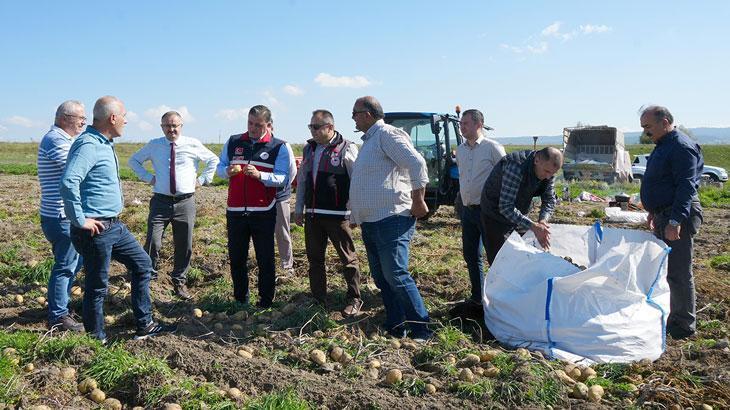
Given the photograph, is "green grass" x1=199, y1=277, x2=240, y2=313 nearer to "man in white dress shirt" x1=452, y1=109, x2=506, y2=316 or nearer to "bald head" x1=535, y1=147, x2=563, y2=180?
"man in white dress shirt" x1=452, y1=109, x2=506, y2=316

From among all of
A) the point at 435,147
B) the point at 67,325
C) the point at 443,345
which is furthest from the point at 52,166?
the point at 435,147

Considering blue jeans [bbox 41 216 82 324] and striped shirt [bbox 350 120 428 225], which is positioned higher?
striped shirt [bbox 350 120 428 225]

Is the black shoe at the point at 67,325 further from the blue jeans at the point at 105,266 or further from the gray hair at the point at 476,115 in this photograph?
the gray hair at the point at 476,115

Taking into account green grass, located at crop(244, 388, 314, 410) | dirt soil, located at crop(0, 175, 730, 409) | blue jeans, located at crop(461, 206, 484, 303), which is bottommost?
dirt soil, located at crop(0, 175, 730, 409)

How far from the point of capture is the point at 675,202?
443cm

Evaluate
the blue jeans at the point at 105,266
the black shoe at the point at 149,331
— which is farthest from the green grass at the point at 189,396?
the blue jeans at the point at 105,266

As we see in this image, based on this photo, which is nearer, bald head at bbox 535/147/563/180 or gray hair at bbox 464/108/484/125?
bald head at bbox 535/147/563/180

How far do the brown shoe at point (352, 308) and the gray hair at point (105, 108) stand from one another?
2.34m

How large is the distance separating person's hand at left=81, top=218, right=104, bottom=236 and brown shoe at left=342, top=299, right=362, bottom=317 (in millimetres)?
2015

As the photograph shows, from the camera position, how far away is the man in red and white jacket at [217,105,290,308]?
16.4ft

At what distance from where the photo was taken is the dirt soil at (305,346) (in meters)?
3.31

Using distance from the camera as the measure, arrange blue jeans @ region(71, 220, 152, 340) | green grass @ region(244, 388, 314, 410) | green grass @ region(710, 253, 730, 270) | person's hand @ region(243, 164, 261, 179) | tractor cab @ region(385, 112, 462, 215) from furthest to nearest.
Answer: tractor cab @ region(385, 112, 462, 215), green grass @ region(710, 253, 730, 270), person's hand @ region(243, 164, 261, 179), blue jeans @ region(71, 220, 152, 340), green grass @ region(244, 388, 314, 410)

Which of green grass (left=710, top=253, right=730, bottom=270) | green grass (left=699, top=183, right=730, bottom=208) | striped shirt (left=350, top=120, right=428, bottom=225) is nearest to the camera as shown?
striped shirt (left=350, top=120, right=428, bottom=225)

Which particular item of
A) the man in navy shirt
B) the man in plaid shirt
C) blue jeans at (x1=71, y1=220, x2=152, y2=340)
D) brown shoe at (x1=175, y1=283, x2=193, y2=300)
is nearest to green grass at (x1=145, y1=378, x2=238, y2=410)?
blue jeans at (x1=71, y1=220, x2=152, y2=340)
